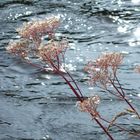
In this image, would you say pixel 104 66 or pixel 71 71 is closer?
pixel 104 66

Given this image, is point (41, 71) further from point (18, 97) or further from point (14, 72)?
point (18, 97)

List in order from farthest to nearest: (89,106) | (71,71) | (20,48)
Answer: (71,71)
(20,48)
(89,106)

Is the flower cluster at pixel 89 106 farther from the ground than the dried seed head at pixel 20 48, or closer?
closer

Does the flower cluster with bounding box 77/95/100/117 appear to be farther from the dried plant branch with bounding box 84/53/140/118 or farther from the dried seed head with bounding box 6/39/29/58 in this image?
the dried seed head with bounding box 6/39/29/58

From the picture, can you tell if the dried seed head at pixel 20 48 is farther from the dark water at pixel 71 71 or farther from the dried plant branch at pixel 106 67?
the dark water at pixel 71 71

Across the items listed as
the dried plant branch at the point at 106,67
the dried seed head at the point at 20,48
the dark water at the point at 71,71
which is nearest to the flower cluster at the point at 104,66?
the dried plant branch at the point at 106,67

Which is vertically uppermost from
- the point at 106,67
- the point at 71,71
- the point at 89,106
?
the point at 106,67

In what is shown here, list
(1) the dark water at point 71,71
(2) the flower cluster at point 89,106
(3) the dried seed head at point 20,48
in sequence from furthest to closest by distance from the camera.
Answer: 1. (1) the dark water at point 71,71
2. (3) the dried seed head at point 20,48
3. (2) the flower cluster at point 89,106

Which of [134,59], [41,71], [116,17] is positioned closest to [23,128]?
Answer: [41,71]

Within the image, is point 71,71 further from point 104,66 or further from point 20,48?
point 104,66

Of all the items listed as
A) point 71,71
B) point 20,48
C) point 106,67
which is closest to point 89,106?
point 106,67
